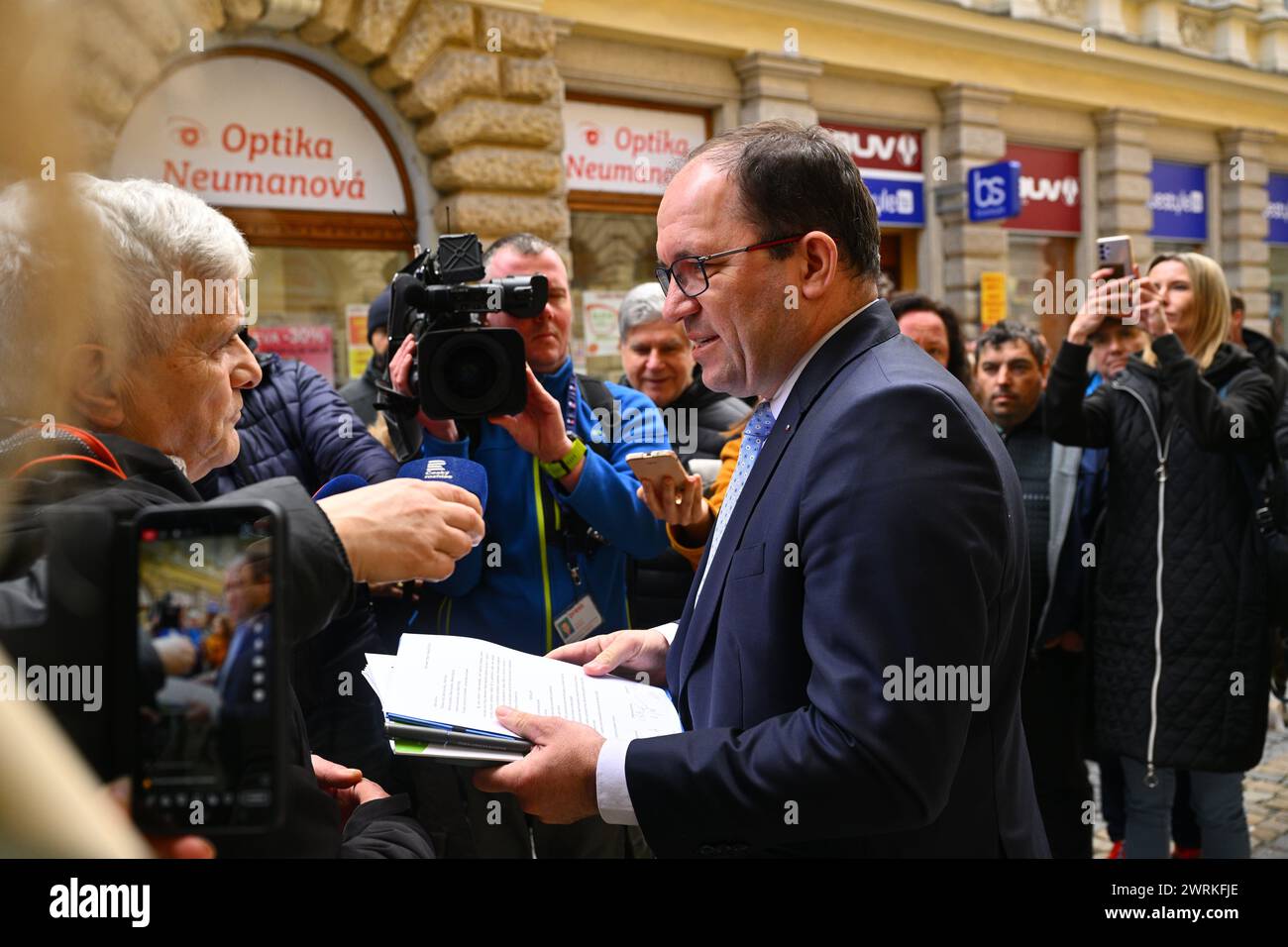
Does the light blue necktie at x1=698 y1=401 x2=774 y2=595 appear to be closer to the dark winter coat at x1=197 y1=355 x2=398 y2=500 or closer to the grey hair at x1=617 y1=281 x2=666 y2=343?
the dark winter coat at x1=197 y1=355 x2=398 y2=500

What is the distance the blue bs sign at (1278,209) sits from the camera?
1473 centimetres

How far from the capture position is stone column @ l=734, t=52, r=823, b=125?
31.7 ft

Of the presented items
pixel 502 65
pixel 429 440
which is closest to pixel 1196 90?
pixel 502 65

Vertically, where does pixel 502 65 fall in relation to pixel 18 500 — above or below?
above

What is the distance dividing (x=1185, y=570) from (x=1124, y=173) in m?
10.7

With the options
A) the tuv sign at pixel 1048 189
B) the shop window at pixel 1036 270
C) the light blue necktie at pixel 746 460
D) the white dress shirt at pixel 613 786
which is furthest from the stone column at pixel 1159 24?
the white dress shirt at pixel 613 786

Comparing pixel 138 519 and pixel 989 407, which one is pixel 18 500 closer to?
pixel 138 519

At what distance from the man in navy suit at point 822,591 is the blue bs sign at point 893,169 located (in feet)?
31.4

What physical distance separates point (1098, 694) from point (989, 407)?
1.00m

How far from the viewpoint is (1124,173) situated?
41.2ft

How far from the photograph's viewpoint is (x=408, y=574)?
3.51 ft

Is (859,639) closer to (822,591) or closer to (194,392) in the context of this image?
(822,591)

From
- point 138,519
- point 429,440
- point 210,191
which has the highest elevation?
point 210,191

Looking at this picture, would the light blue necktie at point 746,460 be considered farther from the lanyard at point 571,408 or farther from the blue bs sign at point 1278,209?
the blue bs sign at point 1278,209
